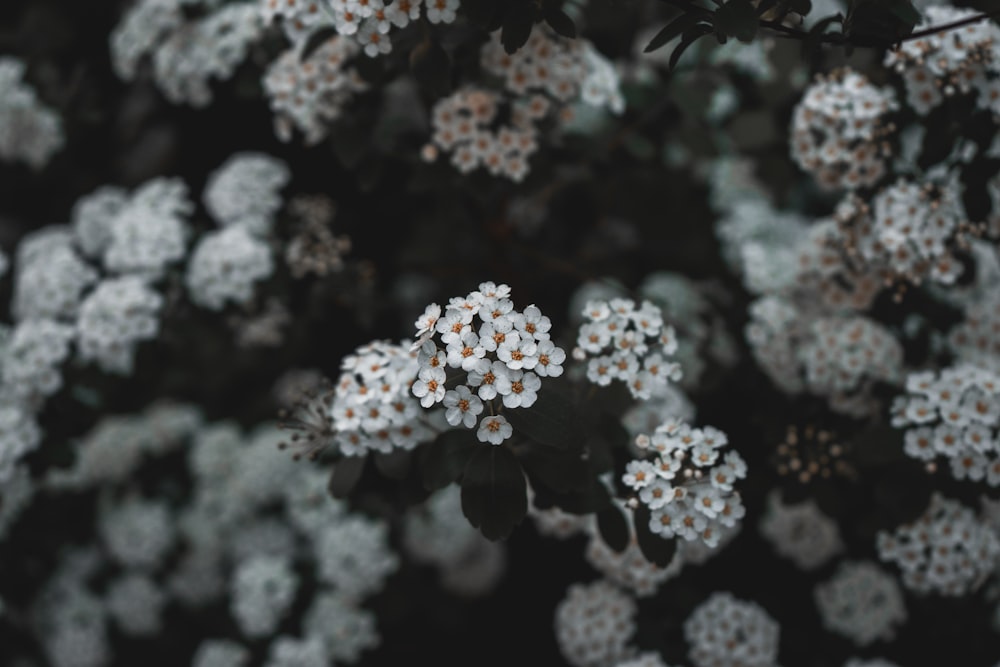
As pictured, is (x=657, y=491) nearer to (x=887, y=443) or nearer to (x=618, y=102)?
(x=887, y=443)

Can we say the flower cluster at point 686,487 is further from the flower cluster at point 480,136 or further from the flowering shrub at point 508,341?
the flower cluster at point 480,136

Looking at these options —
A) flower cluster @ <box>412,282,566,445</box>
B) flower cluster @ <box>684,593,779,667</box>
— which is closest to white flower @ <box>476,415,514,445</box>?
flower cluster @ <box>412,282,566,445</box>

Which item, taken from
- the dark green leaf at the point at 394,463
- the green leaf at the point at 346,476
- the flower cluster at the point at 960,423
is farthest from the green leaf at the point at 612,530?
the flower cluster at the point at 960,423

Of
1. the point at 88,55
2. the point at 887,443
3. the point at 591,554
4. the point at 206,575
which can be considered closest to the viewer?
the point at 887,443

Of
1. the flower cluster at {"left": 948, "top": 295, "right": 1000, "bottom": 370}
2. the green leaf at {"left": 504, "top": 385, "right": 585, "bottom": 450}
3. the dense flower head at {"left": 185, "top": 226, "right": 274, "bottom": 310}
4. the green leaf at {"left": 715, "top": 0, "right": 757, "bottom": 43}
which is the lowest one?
the flower cluster at {"left": 948, "top": 295, "right": 1000, "bottom": 370}

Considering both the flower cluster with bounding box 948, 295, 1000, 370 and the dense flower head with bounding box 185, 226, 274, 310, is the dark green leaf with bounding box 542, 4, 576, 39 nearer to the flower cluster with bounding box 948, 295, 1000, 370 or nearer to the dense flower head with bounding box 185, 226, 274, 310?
the dense flower head with bounding box 185, 226, 274, 310

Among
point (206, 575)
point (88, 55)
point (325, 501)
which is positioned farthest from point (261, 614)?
point (88, 55)
